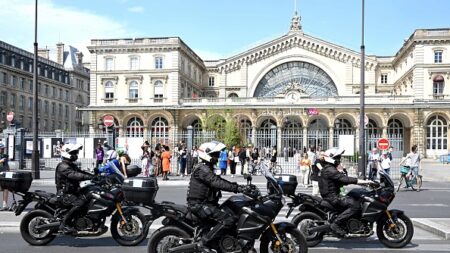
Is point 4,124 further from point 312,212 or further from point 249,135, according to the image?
point 312,212

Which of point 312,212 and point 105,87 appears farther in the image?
point 105,87

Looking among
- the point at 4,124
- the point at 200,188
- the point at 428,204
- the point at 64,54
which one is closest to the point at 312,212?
the point at 200,188

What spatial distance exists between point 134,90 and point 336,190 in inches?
1873

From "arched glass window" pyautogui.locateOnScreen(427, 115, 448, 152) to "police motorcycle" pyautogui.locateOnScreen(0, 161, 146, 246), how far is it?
45.5 m

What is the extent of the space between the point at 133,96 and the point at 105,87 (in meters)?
3.37

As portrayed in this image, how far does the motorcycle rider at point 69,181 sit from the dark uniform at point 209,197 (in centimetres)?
238

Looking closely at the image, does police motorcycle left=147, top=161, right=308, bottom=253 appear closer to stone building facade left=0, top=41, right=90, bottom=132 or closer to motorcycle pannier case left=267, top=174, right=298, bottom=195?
motorcycle pannier case left=267, top=174, right=298, bottom=195

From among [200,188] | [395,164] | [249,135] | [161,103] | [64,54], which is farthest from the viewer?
[64,54]

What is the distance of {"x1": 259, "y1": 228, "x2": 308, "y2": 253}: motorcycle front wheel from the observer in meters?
6.48

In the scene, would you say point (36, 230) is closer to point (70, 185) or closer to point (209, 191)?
point (70, 185)

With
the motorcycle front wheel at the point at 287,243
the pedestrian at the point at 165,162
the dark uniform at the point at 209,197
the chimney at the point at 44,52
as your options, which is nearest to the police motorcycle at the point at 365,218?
the motorcycle front wheel at the point at 287,243

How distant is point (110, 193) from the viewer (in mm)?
7934

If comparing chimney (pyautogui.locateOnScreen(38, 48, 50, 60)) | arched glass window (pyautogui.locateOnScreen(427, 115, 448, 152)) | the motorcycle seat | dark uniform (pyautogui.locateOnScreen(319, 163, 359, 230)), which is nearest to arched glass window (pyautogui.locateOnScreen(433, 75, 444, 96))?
arched glass window (pyautogui.locateOnScreen(427, 115, 448, 152))

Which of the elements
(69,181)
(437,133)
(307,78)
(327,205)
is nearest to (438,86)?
(437,133)
